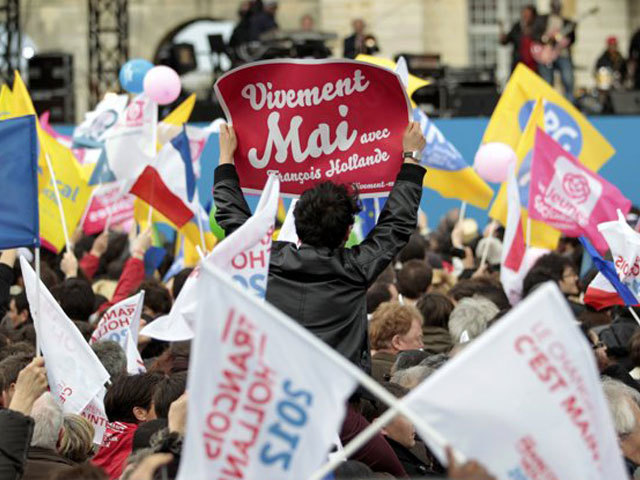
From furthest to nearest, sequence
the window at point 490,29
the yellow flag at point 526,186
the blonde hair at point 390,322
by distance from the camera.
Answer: the window at point 490,29 < the yellow flag at point 526,186 < the blonde hair at point 390,322

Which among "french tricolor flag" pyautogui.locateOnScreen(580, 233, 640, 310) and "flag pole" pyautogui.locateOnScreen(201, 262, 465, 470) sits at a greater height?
"flag pole" pyautogui.locateOnScreen(201, 262, 465, 470)

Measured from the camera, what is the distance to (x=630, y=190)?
20.2 meters

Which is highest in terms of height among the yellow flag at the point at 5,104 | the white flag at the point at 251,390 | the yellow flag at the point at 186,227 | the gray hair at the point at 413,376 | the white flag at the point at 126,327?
the yellow flag at the point at 5,104

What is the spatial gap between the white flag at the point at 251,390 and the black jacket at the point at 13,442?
1171mm

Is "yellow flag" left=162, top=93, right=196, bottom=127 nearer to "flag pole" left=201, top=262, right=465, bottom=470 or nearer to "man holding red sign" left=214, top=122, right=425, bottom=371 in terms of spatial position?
"man holding red sign" left=214, top=122, right=425, bottom=371

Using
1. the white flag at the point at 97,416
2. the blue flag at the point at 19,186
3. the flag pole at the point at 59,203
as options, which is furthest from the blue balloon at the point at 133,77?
the white flag at the point at 97,416

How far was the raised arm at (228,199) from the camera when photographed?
247 inches

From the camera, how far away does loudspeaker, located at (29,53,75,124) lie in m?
22.8

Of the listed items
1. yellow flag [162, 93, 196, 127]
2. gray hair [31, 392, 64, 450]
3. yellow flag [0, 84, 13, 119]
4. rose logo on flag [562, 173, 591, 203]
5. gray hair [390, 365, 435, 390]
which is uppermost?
yellow flag [0, 84, 13, 119]

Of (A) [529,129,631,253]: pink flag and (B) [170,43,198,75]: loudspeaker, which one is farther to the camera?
(B) [170,43,198,75]: loudspeaker

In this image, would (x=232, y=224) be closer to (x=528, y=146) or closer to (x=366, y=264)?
(x=366, y=264)

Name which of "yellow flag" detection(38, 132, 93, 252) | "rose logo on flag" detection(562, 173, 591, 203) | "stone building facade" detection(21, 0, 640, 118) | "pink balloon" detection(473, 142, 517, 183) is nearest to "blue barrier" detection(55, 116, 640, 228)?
"stone building facade" detection(21, 0, 640, 118)

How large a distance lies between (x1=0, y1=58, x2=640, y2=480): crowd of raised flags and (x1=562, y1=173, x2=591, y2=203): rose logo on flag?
0.04 ft

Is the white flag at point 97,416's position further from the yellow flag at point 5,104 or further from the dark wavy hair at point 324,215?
the yellow flag at point 5,104
